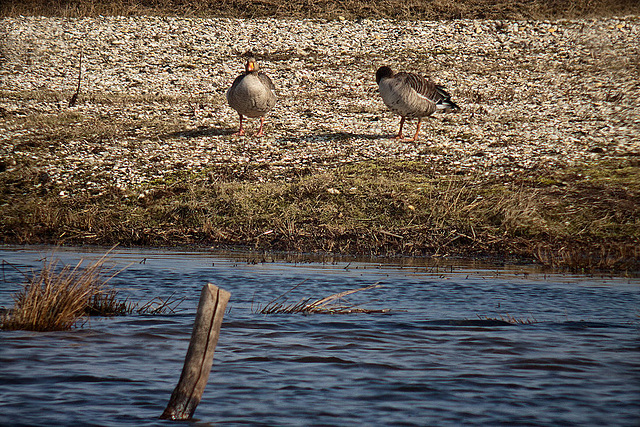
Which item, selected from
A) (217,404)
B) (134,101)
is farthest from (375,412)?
(134,101)

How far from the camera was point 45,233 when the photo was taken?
16.1 metres

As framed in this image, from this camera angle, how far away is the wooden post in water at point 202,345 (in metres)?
5.21

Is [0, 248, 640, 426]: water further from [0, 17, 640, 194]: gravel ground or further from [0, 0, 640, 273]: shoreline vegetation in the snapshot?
[0, 17, 640, 194]: gravel ground

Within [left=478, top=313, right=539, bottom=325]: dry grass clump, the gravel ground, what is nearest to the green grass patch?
the gravel ground

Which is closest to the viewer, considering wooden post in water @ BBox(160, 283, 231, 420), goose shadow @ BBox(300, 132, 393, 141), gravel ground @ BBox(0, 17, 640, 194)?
wooden post in water @ BBox(160, 283, 231, 420)

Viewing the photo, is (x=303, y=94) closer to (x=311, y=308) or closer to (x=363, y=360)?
(x=311, y=308)

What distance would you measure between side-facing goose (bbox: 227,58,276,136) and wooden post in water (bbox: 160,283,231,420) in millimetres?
16147

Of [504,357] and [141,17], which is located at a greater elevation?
[141,17]

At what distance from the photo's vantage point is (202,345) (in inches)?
208

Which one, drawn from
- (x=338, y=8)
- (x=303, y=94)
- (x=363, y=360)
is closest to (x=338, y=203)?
(x=363, y=360)

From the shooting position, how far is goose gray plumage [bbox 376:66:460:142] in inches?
814

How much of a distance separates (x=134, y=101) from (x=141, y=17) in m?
10.7

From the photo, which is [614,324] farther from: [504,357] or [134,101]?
[134,101]

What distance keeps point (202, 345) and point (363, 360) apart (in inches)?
99.5
